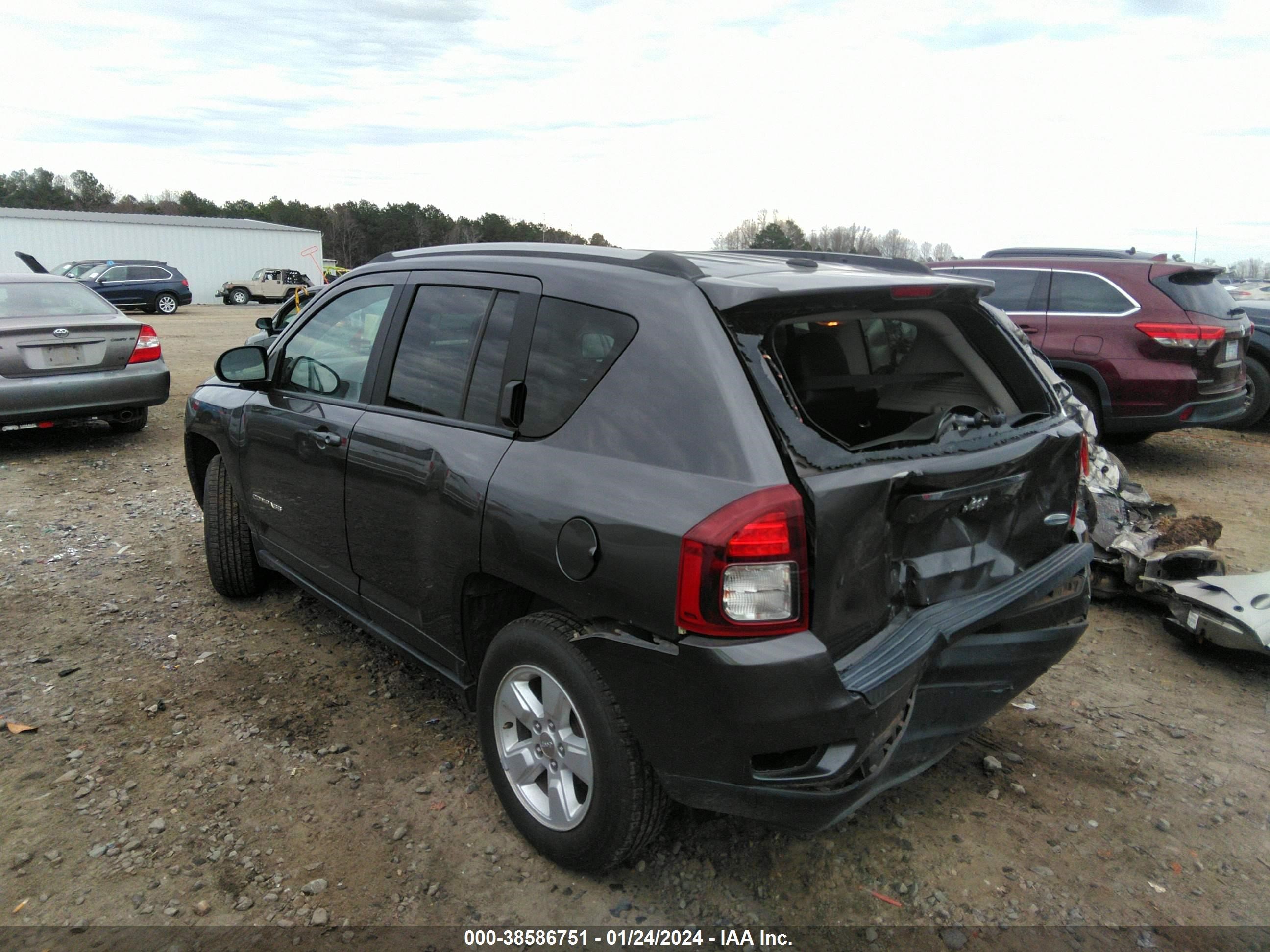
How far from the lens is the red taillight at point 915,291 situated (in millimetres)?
2525

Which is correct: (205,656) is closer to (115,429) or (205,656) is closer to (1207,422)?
(115,429)

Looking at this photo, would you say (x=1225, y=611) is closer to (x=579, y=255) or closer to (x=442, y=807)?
(x=579, y=255)

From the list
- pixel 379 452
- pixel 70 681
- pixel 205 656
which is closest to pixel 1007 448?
pixel 379 452

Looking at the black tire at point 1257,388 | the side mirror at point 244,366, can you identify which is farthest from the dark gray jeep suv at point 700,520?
the black tire at point 1257,388

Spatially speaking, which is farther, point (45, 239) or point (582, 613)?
point (45, 239)

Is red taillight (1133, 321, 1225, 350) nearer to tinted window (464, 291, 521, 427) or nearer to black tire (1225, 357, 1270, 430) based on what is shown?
black tire (1225, 357, 1270, 430)

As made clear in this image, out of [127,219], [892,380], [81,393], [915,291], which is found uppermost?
[127,219]

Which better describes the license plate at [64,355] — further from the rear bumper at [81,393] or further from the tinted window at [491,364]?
the tinted window at [491,364]

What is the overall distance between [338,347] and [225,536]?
1427mm

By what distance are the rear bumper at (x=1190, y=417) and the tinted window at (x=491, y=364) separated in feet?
21.0

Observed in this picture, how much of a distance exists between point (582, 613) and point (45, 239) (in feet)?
169

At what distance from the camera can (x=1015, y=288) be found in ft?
26.1

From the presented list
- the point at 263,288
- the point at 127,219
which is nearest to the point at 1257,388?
the point at 263,288

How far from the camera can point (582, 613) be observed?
91.0 inches
